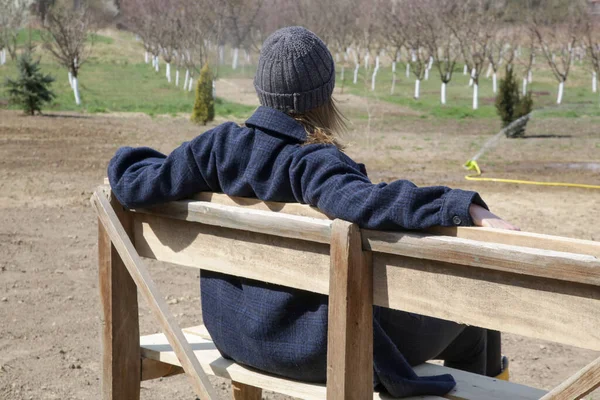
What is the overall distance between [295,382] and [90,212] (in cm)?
556

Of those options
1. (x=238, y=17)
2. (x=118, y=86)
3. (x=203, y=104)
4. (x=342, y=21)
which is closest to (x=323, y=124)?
(x=203, y=104)

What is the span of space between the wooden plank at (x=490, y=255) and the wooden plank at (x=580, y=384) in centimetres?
16

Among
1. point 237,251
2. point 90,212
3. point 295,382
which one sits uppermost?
point 237,251

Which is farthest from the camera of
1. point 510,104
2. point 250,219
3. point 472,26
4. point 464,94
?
point 472,26

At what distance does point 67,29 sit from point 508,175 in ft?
65.6

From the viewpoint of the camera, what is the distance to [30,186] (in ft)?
28.5

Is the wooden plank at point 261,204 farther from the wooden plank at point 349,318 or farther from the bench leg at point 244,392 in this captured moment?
the bench leg at point 244,392

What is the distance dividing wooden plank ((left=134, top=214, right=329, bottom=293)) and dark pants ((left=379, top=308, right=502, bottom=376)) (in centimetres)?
26

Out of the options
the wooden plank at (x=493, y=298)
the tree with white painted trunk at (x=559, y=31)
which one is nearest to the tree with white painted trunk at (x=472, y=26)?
the tree with white painted trunk at (x=559, y=31)

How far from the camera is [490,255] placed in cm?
154

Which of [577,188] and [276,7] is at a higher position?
[276,7]

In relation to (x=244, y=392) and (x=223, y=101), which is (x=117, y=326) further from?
(x=223, y=101)

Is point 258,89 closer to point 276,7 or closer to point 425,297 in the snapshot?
point 425,297

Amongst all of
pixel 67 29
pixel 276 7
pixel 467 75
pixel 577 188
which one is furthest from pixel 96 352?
pixel 467 75
